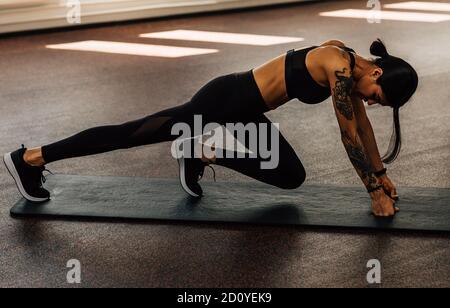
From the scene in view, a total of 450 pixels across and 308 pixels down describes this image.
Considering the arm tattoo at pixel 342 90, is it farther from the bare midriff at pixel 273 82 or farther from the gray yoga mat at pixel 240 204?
the gray yoga mat at pixel 240 204

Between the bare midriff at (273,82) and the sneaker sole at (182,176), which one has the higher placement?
the bare midriff at (273,82)

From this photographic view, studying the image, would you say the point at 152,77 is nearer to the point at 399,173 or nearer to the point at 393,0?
the point at 399,173

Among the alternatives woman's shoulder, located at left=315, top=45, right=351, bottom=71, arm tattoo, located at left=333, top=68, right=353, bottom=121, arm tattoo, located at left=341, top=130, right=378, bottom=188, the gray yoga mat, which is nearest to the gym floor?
the gray yoga mat

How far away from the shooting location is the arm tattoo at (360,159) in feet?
8.34

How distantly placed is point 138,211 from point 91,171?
54cm

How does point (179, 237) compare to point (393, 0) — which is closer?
point (179, 237)

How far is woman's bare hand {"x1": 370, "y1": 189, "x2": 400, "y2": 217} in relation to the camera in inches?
103

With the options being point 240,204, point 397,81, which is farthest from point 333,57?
point 240,204

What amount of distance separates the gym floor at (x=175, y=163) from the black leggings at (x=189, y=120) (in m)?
0.27

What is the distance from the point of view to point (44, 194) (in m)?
2.89

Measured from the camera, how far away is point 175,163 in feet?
11.0

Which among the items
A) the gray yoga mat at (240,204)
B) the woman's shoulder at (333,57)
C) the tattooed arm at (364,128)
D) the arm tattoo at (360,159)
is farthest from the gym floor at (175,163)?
the woman's shoulder at (333,57)

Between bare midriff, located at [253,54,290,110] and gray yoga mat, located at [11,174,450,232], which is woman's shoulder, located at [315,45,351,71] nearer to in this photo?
bare midriff, located at [253,54,290,110]

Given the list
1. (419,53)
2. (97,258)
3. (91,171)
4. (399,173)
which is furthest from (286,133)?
(419,53)
